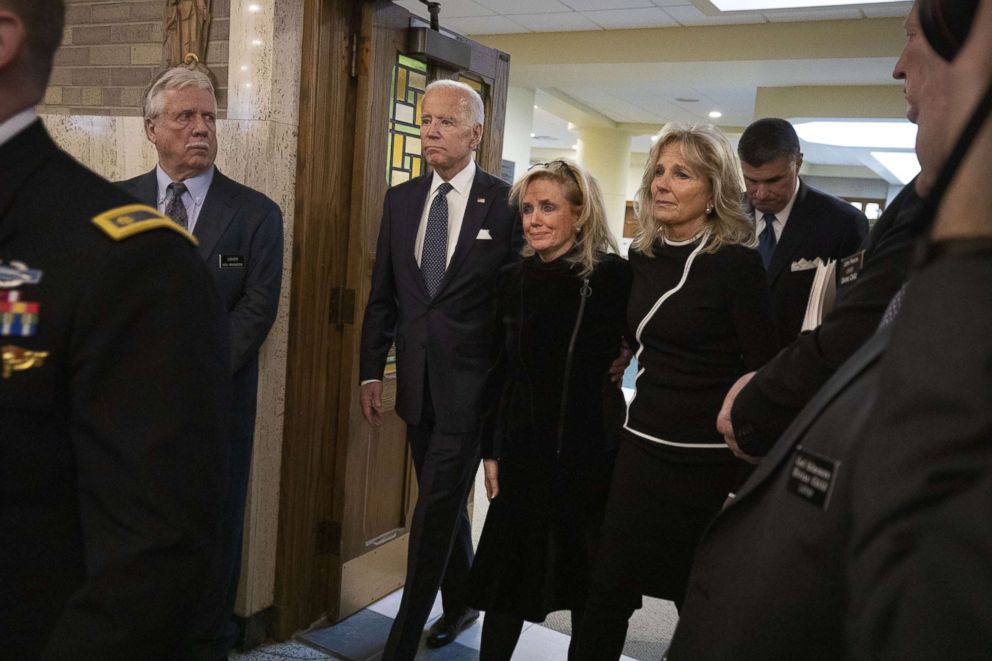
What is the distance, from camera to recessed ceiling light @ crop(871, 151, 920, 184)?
13620 millimetres

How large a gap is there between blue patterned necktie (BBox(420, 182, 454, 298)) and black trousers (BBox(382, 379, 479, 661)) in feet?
1.23

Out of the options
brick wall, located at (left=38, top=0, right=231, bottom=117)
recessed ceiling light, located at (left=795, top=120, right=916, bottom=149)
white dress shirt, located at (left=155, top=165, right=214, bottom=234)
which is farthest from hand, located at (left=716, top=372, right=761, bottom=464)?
recessed ceiling light, located at (left=795, top=120, right=916, bottom=149)

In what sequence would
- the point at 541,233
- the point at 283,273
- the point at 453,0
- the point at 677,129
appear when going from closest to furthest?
1. the point at 677,129
2. the point at 541,233
3. the point at 283,273
4. the point at 453,0

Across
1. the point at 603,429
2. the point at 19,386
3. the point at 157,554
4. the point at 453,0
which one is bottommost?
the point at 603,429

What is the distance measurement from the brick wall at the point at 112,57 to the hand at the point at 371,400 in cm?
106

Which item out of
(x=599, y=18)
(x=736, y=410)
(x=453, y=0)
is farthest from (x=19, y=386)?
(x=599, y=18)

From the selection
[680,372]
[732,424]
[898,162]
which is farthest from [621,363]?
[898,162]

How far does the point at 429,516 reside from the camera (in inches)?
101

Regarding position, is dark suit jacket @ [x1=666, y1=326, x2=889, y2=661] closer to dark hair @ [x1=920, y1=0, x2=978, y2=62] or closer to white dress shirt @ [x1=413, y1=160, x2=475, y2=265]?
dark hair @ [x1=920, y1=0, x2=978, y2=62]

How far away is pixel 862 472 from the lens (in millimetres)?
495

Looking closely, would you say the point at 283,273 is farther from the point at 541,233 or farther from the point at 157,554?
the point at 157,554

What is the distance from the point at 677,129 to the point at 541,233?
0.49 m

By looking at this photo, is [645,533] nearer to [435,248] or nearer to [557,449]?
[557,449]

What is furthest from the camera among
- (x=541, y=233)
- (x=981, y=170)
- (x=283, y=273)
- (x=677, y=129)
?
(x=283, y=273)
